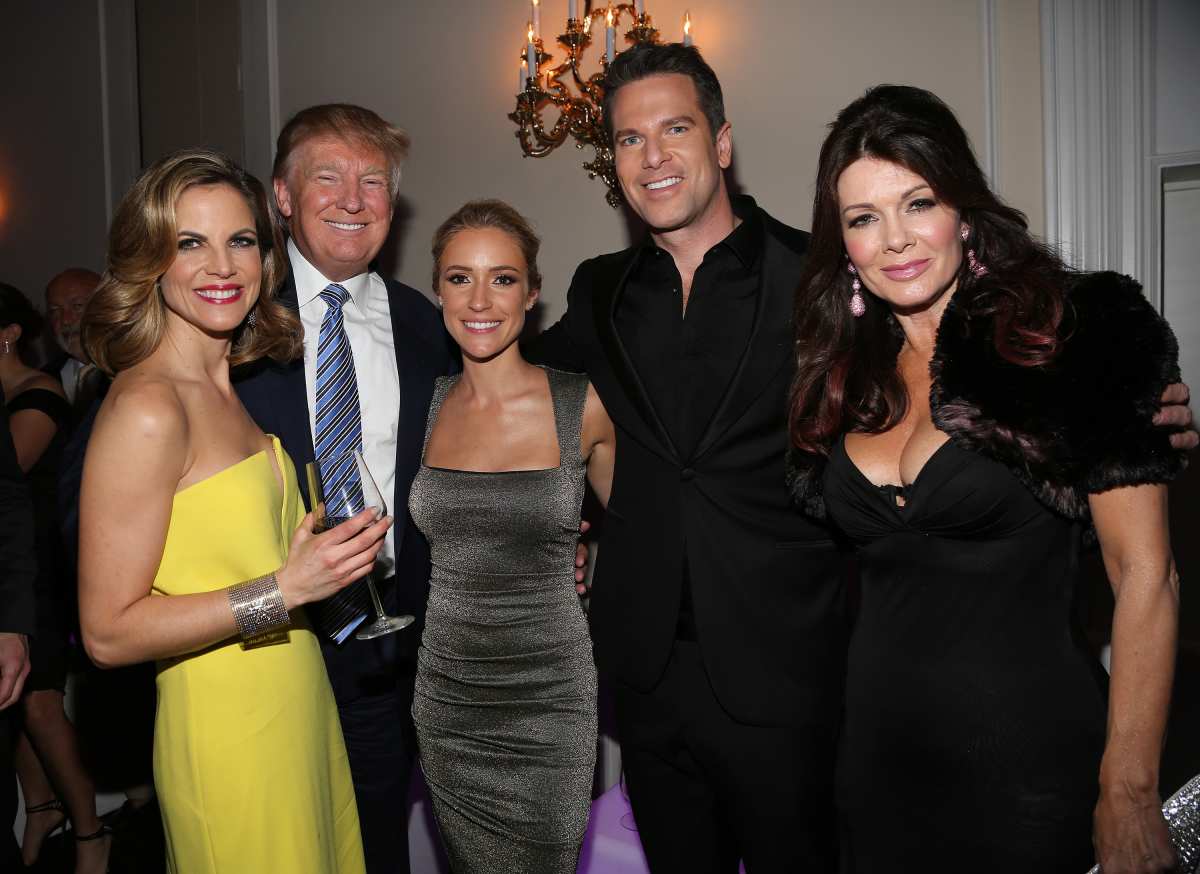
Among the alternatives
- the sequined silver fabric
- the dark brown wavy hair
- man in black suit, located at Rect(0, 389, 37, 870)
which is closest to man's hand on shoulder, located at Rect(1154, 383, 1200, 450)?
the dark brown wavy hair

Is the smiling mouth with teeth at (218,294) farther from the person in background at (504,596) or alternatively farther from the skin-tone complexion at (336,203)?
the skin-tone complexion at (336,203)

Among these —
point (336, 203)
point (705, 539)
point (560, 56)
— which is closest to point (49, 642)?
point (336, 203)

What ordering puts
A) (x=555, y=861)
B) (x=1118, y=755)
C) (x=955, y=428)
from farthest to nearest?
(x=555, y=861), (x=955, y=428), (x=1118, y=755)

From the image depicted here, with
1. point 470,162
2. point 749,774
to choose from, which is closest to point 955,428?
point 749,774

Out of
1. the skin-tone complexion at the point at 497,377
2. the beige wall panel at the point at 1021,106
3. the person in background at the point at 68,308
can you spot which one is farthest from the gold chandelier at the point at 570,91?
the person in background at the point at 68,308

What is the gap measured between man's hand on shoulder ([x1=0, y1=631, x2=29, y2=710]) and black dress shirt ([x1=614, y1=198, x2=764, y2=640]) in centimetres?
155

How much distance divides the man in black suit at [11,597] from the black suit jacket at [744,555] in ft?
4.63

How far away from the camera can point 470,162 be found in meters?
3.85

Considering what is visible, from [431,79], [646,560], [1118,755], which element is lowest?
[1118,755]

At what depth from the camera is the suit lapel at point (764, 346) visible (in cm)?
208

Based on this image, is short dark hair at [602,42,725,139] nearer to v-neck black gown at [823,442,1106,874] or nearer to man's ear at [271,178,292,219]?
man's ear at [271,178,292,219]

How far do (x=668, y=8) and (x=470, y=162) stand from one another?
3.42 ft

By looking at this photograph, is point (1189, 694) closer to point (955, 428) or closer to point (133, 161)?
point (955, 428)

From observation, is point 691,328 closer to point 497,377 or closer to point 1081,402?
point 497,377
